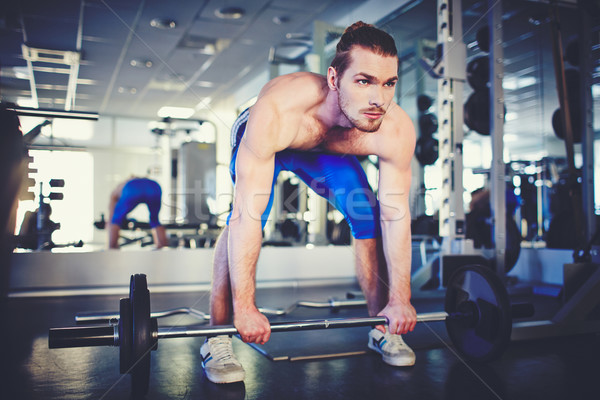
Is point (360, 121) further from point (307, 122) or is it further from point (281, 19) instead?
point (281, 19)

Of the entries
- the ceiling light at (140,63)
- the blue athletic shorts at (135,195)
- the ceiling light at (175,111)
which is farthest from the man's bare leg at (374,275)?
the ceiling light at (175,111)

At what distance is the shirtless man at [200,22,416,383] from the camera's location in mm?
1209

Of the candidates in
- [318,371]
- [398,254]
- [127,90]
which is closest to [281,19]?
[127,90]

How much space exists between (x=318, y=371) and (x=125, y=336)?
61 cm

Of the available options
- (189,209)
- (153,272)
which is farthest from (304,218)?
(189,209)

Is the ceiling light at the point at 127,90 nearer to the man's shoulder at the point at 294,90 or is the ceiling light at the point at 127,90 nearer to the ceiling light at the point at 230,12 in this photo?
the ceiling light at the point at 230,12

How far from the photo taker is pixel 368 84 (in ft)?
3.93

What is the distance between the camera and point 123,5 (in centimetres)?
449

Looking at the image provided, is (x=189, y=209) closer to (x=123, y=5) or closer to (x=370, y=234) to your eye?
(x=123, y=5)

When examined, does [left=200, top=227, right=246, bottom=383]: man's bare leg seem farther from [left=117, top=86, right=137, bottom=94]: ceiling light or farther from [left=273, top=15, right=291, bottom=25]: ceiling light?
[left=117, top=86, right=137, bottom=94]: ceiling light

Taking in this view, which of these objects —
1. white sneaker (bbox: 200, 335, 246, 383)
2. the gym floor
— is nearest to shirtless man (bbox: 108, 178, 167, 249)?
the gym floor

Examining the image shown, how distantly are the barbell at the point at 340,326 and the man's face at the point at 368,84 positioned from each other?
59 centimetres

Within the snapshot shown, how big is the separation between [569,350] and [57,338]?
1.72 metres

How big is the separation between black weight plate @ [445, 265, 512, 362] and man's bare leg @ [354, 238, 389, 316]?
0.24m
